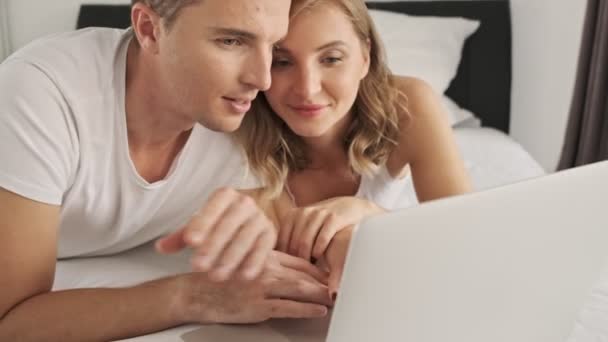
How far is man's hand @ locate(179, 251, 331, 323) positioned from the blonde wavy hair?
392mm

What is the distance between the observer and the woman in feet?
4.04

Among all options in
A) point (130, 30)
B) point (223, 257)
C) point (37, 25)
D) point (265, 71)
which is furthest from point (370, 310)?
point (37, 25)

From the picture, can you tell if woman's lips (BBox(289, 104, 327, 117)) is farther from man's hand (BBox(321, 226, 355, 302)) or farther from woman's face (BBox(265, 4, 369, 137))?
man's hand (BBox(321, 226, 355, 302))

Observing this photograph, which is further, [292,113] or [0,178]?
[292,113]

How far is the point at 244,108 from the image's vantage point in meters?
1.15

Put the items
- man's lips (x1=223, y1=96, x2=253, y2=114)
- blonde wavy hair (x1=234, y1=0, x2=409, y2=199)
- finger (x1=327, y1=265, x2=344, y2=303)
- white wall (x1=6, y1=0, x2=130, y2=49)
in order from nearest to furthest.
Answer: finger (x1=327, y1=265, x2=344, y2=303), man's lips (x1=223, y1=96, x2=253, y2=114), blonde wavy hair (x1=234, y1=0, x2=409, y2=199), white wall (x1=6, y1=0, x2=130, y2=49)

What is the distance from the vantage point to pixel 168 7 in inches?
44.3

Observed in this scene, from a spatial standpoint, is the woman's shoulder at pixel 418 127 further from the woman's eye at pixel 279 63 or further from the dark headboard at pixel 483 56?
the dark headboard at pixel 483 56

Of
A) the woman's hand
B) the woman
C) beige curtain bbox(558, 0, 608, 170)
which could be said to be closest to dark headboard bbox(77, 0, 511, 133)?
beige curtain bbox(558, 0, 608, 170)

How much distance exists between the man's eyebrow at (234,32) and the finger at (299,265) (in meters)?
0.31

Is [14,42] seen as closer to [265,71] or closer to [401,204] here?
[401,204]

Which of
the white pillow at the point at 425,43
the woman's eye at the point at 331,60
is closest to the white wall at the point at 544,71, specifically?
the white pillow at the point at 425,43

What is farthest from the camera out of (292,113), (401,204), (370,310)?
(401,204)

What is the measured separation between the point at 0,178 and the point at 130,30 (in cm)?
39
